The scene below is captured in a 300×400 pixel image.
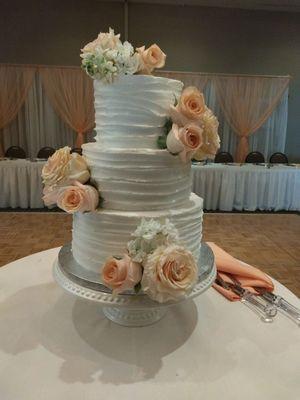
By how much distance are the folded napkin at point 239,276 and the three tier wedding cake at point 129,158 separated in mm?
360

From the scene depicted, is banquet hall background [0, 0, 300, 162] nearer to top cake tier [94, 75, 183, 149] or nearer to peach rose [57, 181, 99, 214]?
top cake tier [94, 75, 183, 149]

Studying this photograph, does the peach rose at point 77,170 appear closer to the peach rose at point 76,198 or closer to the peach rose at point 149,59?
the peach rose at point 76,198

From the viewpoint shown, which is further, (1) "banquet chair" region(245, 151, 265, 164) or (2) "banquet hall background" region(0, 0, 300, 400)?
(1) "banquet chair" region(245, 151, 265, 164)

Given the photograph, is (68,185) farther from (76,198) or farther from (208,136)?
(208,136)

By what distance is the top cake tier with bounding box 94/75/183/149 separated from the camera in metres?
1.07

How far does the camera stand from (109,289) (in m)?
0.99

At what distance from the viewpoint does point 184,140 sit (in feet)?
3.27

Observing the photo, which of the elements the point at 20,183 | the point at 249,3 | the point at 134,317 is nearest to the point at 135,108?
the point at 134,317

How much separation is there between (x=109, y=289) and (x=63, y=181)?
358mm

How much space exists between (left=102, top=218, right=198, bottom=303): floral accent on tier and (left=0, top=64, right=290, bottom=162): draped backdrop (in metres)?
5.91

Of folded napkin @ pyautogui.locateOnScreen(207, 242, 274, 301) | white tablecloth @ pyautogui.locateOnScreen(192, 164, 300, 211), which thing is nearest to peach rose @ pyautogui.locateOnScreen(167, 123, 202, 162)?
folded napkin @ pyautogui.locateOnScreen(207, 242, 274, 301)

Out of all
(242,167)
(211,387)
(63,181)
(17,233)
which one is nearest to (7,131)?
(17,233)

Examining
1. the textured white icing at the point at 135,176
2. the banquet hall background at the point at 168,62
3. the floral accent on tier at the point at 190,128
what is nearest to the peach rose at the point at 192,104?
the floral accent on tier at the point at 190,128

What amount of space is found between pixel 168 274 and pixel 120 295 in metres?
0.19
